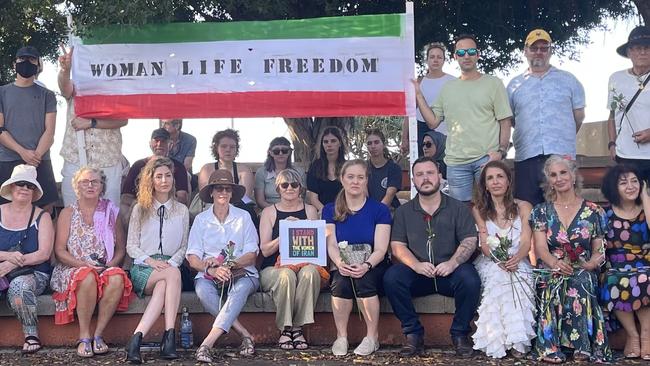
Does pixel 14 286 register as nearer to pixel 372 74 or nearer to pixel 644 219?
pixel 372 74

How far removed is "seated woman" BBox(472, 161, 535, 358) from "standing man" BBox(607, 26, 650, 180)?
1.21 metres

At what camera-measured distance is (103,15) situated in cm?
828

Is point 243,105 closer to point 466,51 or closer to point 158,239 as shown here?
point 158,239

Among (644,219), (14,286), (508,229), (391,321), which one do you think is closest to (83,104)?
(14,286)

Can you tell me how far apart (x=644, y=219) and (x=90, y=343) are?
458 centimetres

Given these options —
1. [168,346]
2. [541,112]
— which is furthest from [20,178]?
[541,112]

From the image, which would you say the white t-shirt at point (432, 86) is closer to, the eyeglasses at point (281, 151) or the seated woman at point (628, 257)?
the eyeglasses at point (281, 151)

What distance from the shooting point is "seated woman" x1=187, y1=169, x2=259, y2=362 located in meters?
7.25

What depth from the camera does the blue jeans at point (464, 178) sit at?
26.6 feet

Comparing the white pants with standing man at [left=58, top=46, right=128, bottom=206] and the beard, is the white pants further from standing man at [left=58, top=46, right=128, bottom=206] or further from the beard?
the beard

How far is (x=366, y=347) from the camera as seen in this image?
280 inches

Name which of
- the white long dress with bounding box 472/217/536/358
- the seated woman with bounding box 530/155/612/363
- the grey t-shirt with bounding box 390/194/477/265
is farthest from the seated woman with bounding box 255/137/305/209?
the seated woman with bounding box 530/155/612/363

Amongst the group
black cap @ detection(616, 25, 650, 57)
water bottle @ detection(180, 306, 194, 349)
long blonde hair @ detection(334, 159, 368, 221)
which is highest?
black cap @ detection(616, 25, 650, 57)

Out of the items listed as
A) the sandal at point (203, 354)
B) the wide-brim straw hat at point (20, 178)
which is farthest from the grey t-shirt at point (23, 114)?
the sandal at point (203, 354)
